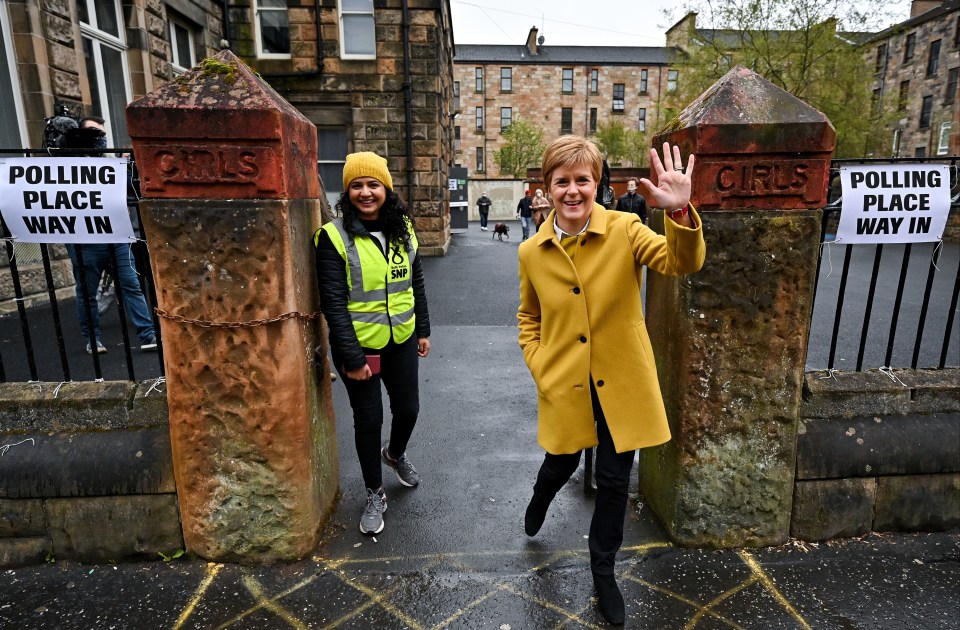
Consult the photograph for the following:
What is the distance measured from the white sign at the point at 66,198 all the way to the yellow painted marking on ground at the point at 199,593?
1575 millimetres

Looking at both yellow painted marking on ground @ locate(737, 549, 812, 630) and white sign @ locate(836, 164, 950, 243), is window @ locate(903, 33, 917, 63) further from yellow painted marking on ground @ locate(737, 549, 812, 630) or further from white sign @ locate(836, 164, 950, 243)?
yellow painted marking on ground @ locate(737, 549, 812, 630)

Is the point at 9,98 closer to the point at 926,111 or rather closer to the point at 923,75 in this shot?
the point at 923,75

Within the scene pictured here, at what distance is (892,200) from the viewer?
2.75 m

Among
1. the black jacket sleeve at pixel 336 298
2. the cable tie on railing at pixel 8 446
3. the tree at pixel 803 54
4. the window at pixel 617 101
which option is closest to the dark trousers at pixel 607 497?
the black jacket sleeve at pixel 336 298

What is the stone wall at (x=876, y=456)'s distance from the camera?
Result: 2.83 metres

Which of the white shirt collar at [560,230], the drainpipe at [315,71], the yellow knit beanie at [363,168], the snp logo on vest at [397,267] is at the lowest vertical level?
the snp logo on vest at [397,267]

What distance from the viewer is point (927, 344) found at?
251 inches

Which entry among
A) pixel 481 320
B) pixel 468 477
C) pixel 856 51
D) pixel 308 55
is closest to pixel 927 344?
pixel 481 320

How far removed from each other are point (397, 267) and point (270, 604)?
1.59 m

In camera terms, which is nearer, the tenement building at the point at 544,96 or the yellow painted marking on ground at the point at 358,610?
the yellow painted marking on ground at the point at 358,610

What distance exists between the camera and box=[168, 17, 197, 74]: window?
11289 millimetres

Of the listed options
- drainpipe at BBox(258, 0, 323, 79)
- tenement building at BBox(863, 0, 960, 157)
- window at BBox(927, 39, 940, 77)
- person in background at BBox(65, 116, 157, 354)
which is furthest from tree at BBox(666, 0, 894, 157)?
person in background at BBox(65, 116, 157, 354)

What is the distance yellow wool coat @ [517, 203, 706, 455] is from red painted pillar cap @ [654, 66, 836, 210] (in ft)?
1.47

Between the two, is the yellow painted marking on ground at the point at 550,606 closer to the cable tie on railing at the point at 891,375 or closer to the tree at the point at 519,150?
the cable tie on railing at the point at 891,375
